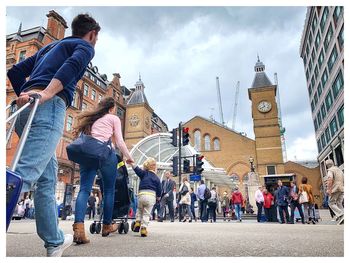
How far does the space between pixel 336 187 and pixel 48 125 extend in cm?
884

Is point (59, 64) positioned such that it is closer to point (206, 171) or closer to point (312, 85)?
point (206, 171)

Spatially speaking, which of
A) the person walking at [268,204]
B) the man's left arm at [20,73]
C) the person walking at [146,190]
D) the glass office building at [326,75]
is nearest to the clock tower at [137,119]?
the glass office building at [326,75]

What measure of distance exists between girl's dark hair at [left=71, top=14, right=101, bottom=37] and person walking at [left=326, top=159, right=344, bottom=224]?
8275 mm

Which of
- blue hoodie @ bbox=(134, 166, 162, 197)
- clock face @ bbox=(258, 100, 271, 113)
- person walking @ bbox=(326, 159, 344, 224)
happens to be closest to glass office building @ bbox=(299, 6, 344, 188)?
clock face @ bbox=(258, 100, 271, 113)

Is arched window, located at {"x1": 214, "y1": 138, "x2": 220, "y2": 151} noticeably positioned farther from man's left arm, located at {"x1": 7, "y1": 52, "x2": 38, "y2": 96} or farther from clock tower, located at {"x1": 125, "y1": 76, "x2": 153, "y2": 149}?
man's left arm, located at {"x1": 7, "y1": 52, "x2": 38, "y2": 96}

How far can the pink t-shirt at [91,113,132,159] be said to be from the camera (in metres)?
3.86

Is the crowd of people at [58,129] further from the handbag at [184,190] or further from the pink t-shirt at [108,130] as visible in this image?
the handbag at [184,190]

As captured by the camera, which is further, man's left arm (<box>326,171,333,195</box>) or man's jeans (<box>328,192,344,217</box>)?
man's jeans (<box>328,192,344,217</box>)

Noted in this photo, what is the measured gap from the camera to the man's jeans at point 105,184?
3648mm

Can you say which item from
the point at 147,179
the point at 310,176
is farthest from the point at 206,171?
the point at 310,176

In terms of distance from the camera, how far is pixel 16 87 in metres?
2.72

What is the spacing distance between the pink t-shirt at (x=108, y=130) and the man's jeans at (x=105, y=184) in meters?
0.19

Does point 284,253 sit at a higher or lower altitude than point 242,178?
lower
